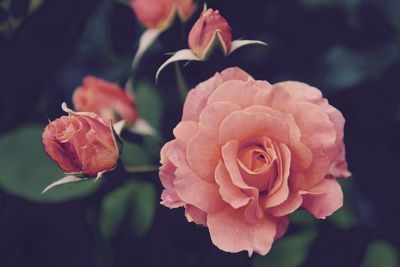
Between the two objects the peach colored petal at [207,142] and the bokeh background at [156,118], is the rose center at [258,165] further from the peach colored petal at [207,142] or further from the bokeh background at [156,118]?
the bokeh background at [156,118]

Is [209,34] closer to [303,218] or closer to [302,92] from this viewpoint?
[302,92]

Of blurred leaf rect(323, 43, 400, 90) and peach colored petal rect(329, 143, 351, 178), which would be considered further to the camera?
blurred leaf rect(323, 43, 400, 90)

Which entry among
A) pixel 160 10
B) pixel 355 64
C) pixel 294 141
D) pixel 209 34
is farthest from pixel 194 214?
pixel 355 64

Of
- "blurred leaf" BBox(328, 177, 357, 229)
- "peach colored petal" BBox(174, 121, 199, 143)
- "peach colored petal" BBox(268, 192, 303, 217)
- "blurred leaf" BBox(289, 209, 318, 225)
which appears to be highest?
"peach colored petal" BBox(174, 121, 199, 143)

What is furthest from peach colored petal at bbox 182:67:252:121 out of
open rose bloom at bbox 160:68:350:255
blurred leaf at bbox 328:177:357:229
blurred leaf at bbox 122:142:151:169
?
blurred leaf at bbox 328:177:357:229

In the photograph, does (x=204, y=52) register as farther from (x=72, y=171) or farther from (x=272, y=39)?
(x=272, y=39)

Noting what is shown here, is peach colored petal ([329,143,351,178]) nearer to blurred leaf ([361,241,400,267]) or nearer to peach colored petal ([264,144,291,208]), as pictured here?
peach colored petal ([264,144,291,208])
